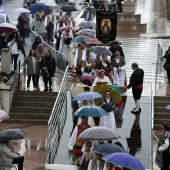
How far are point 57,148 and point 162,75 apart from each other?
8786mm

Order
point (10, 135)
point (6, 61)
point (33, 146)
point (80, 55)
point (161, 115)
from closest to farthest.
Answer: point (10, 135), point (33, 146), point (161, 115), point (6, 61), point (80, 55)

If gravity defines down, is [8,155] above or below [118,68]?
below

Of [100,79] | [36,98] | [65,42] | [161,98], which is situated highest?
[100,79]

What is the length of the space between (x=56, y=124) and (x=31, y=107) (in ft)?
11.6

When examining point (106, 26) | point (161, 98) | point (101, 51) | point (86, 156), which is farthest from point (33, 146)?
point (106, 26)

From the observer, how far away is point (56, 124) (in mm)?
22281

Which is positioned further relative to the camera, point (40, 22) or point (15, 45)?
point (40, 22)

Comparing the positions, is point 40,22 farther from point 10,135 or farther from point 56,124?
point 10,135

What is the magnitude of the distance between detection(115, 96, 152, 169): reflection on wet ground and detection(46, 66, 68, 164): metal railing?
1.61 meters

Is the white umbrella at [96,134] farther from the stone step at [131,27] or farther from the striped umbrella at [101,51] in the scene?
the stone step at [131,27]

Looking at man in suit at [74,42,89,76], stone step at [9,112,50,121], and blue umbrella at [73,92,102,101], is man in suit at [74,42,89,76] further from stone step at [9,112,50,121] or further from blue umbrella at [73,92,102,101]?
blue umbrella at [73,92,102,101]

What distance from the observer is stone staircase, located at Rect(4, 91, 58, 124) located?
2523 centimetres

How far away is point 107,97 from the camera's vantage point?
21406 millimetres

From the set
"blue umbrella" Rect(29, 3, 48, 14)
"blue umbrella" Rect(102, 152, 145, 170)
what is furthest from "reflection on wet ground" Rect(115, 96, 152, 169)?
"blue umbrella" Rect(29, 3, 48, 14)
